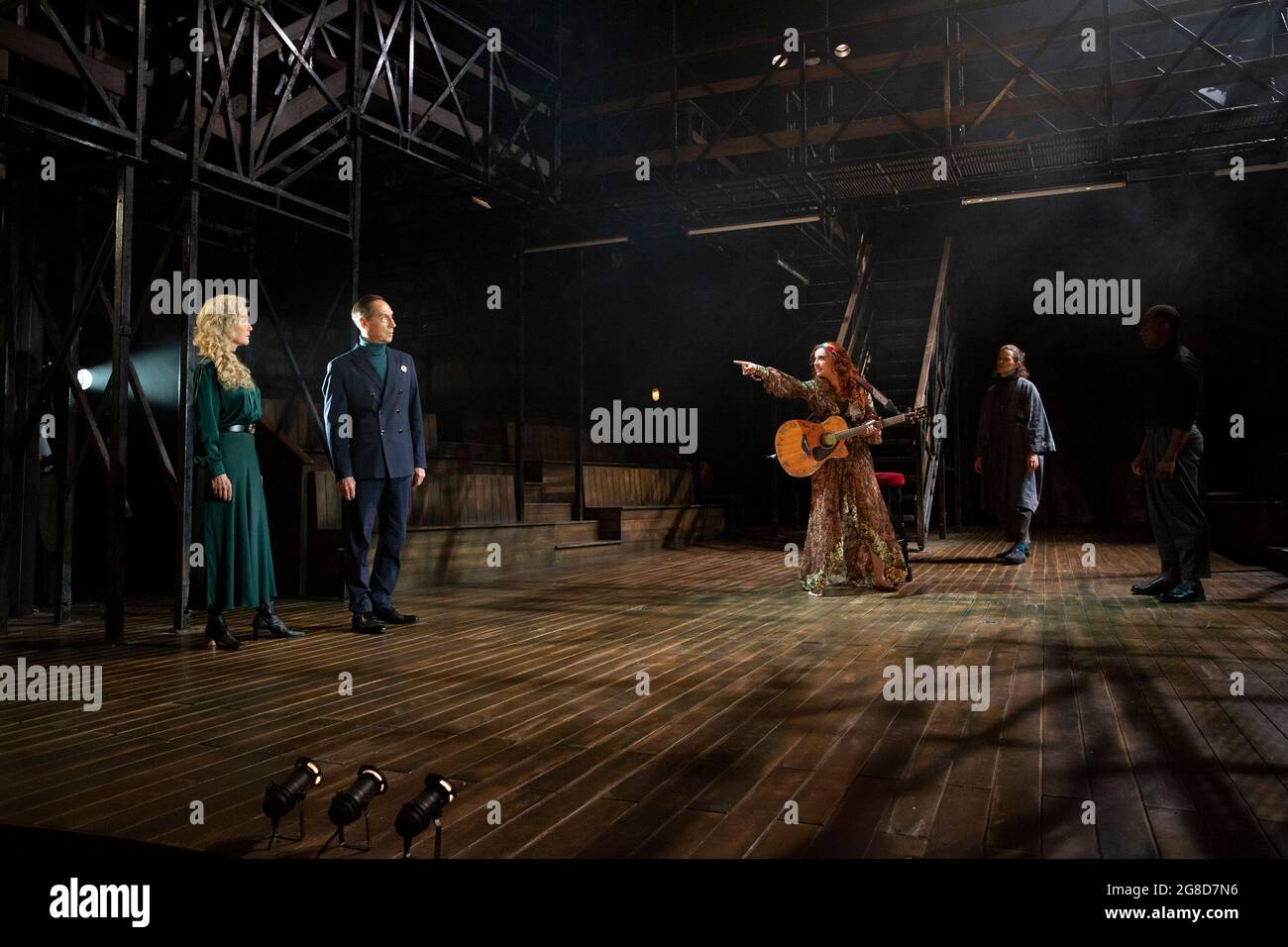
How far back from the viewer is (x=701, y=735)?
8.01 feet

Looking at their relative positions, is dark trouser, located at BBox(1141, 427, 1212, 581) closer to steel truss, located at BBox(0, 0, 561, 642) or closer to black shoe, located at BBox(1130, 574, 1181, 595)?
black shoe, located at BBox(1130, 574, 1181, 595)

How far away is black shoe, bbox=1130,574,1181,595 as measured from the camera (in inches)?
205

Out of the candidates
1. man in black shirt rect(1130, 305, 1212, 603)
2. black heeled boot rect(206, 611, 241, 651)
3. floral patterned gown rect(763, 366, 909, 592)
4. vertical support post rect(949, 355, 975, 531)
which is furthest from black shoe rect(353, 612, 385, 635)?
vertical support post rect(949, 355, 975, 531)

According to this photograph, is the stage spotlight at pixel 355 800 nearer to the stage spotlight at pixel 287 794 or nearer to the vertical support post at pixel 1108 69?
the stage spotlight at pixel 287 794

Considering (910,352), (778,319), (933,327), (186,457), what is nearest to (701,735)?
(186,457)

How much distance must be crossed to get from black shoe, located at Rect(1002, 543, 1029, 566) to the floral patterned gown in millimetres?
1882

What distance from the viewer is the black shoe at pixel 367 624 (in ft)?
14.2

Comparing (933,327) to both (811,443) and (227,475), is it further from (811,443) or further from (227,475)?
(227,475)

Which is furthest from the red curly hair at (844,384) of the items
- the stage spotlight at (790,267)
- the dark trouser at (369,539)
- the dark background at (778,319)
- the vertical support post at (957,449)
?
the vertical support post at (957,449)

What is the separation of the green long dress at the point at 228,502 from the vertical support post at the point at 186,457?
1.71 ft

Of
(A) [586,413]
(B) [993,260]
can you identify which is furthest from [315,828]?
(B) [993,260]

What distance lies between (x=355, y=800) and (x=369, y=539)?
3.12m

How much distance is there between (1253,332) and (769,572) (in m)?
8.20
